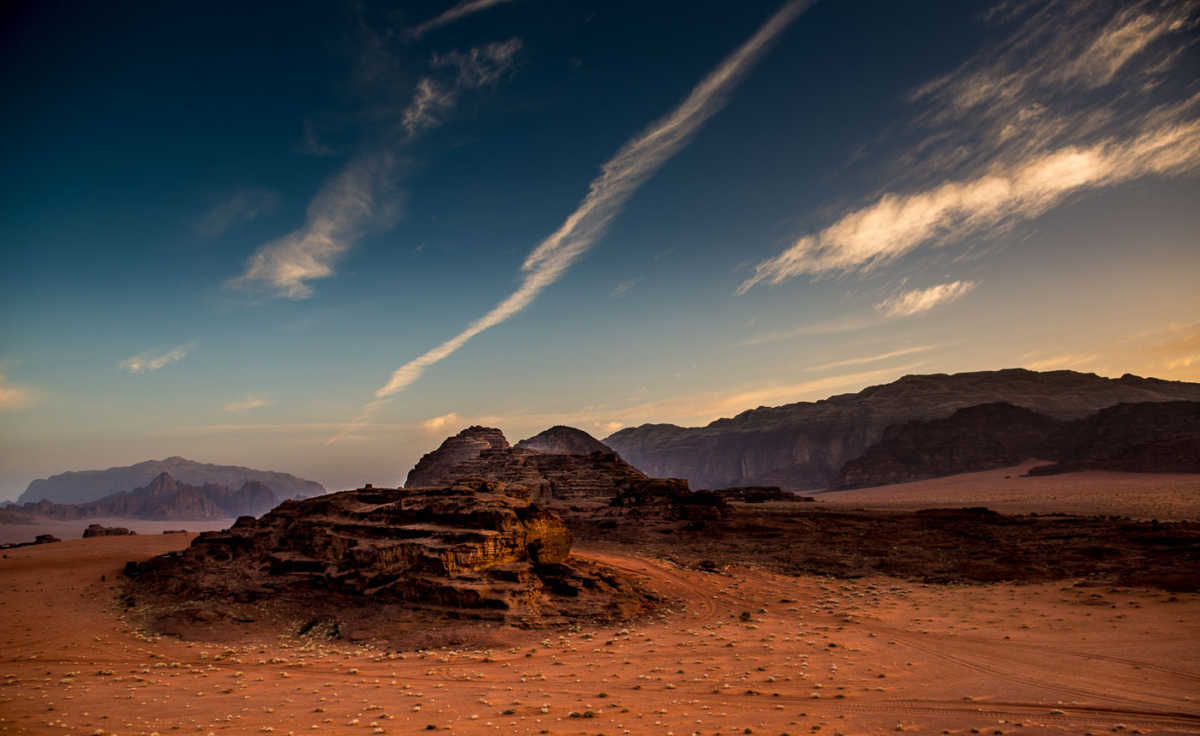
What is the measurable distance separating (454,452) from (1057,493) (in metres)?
76.6

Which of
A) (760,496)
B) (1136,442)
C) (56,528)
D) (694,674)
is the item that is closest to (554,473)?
(694,674)

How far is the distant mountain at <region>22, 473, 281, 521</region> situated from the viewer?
13762 cm

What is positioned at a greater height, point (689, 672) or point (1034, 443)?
point (1034, 443)

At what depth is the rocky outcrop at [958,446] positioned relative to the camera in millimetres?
99000

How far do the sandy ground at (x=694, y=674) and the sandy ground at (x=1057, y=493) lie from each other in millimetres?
34642

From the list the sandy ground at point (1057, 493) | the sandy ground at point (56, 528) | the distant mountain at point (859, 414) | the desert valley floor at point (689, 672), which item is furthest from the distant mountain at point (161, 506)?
the sandy ground at point (1057, 493)

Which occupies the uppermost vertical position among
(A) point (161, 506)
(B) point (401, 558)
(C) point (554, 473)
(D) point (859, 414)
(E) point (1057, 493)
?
(D) point (859, 414)

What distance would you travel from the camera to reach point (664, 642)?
1666 centimetres

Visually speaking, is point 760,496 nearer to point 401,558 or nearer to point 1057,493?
point 1057,493

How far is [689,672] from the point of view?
535 inches

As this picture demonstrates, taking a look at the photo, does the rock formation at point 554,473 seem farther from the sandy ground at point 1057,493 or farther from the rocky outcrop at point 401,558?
the sandy ground at point 1057,493

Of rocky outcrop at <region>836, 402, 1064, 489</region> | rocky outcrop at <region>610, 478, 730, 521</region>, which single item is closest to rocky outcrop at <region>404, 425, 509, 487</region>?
rocky outcrop at <region>610, 478, 730, 521</region>

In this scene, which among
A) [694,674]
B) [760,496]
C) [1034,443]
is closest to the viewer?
[694,674]

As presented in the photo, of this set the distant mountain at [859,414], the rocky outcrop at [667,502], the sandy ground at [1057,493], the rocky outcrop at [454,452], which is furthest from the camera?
the distant mountain at [859,414]
